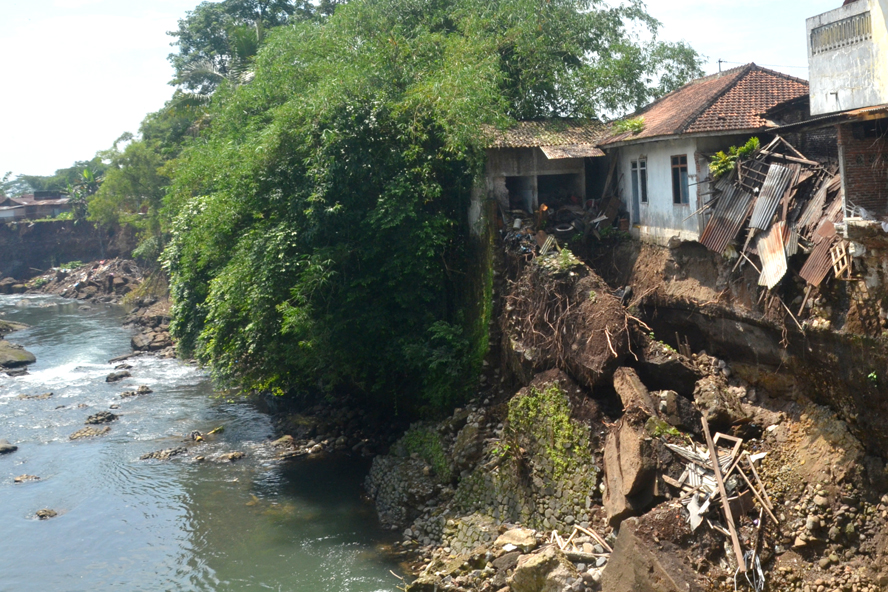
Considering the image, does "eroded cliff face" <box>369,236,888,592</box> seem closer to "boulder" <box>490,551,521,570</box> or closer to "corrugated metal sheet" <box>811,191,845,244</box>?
"boulder" <box>490,551,521,570</box>

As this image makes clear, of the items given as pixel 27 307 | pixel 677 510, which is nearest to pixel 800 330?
pixel 677 510

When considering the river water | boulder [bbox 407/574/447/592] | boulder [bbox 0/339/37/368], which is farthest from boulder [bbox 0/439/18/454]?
boulder [bbox 407/574/447/592]

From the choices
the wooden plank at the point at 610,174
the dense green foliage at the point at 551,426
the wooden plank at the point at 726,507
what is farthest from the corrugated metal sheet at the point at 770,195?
the wooden plank at the point at 610,174

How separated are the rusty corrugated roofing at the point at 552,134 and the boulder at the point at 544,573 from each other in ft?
32.2

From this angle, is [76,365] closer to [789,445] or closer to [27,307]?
[27,307]

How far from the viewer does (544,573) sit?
10859mm

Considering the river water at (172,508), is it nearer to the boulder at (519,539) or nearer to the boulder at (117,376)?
the boulder at (117,376)

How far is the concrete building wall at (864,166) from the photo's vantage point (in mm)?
10812

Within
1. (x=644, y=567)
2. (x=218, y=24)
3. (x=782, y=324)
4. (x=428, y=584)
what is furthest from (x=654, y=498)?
(x=218, y=24)

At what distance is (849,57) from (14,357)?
3172cm

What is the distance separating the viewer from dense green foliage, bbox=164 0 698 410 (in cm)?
1659

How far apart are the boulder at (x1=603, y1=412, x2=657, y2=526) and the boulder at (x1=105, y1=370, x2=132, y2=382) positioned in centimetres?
2115

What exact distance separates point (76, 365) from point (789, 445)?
2811cm

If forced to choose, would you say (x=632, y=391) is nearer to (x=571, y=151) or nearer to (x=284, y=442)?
(x=571, y=151)
